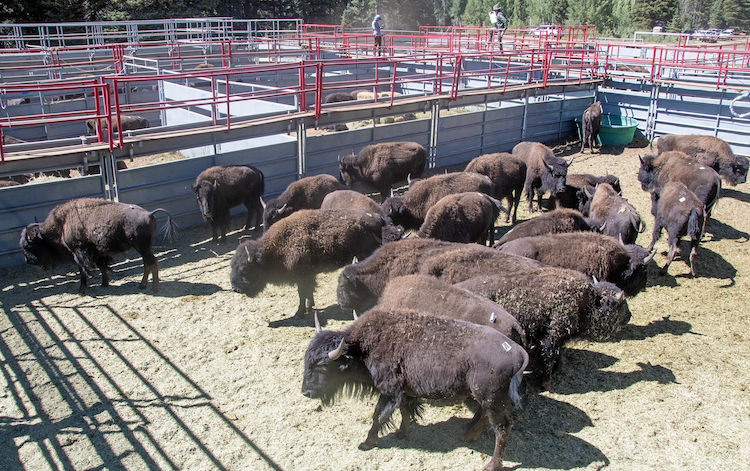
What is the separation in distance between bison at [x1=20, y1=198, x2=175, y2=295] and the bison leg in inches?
179

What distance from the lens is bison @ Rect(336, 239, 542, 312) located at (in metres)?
6.88

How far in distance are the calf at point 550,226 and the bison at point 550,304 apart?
6.63ft

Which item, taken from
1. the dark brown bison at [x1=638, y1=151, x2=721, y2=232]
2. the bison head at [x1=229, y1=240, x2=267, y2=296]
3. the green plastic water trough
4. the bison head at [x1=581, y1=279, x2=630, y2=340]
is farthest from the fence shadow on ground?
the green plastic water trough

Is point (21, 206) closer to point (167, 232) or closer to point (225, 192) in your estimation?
point (167, 232)

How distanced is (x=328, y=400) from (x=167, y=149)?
709 centimetres

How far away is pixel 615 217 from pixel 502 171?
2.67m

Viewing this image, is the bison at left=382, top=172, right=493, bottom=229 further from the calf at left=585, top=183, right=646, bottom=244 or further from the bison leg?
the bison leg

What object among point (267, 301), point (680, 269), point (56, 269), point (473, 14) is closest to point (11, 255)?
point (56, 269)

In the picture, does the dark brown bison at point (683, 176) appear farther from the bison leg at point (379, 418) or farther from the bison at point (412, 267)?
the bison leg at point (379, 418)

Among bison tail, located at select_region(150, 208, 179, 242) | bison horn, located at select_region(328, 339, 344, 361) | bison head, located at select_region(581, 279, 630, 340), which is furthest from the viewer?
bison tail, located at select_region(150, 208, 179, 242)

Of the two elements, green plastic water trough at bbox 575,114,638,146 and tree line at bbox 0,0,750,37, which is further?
tree line at bbox 0,0,750,37

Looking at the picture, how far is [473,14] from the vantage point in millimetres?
79438

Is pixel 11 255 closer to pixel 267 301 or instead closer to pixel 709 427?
pixel 267 301

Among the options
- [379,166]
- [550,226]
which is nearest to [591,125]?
[379,166]
